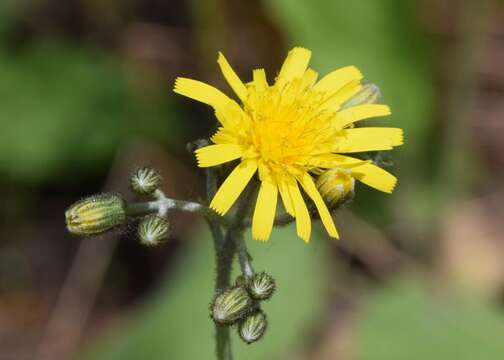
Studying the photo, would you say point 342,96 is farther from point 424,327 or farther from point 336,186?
point 424,327

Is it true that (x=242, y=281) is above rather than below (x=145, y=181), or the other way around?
below

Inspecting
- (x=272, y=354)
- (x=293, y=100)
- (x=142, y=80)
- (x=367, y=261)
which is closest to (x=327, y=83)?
(x=293, y=100)

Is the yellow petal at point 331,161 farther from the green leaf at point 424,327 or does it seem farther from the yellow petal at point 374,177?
the green leaf at point 424,327

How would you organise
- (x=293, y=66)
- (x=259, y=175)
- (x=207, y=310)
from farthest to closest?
(x=207, y=310), (x=293, y=66), (x=259, y=175)

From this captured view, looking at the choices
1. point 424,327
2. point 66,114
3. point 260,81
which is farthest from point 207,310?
point 260,81

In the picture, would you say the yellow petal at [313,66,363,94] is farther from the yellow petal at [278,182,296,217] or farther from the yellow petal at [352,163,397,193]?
the yellow petal at [278,182,296,217]

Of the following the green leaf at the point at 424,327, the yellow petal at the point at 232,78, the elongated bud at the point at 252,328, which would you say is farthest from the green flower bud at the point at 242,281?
the green leaf at the point at 424,327

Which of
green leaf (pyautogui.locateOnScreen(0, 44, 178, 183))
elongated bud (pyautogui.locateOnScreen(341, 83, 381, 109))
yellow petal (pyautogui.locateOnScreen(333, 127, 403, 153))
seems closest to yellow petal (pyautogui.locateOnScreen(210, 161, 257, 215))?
yellow petal (pyautogui.locateOnScreen(333, 127, 403, 153))
